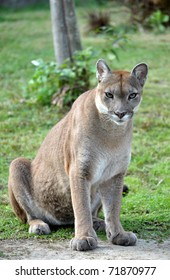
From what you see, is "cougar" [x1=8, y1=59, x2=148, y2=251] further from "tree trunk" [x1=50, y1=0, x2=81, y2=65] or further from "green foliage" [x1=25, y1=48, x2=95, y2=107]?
"tree trunk" [x1=50, y1=0, x2=81, y2=65]

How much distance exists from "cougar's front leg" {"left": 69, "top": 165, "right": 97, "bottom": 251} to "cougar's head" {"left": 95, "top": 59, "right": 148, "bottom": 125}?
0.62 meters

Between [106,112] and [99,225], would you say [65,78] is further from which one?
[106,112]

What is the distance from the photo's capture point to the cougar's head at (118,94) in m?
6.23

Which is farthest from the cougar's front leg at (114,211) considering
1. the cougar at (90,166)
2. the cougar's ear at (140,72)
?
the cougar's ear at (140,72)

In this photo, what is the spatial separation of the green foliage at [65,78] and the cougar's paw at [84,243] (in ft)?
18.3

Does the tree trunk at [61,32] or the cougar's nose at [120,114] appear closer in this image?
the cougar's nose at [120,114]

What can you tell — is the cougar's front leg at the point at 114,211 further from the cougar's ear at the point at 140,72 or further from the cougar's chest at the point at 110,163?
the cougar's ear at the point at 140,72

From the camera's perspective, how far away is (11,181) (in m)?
7.22

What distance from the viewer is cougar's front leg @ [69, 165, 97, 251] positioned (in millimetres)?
6219

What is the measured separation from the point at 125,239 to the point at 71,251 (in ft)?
1.73

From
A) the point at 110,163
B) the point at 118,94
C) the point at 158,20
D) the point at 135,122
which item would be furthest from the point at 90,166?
the point at 158,20

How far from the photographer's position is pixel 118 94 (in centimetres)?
627

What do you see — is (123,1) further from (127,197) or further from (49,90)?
(127,197)

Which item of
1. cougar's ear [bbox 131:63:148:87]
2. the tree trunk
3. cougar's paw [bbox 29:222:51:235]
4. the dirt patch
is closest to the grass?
cougar's paw [bbox 29:222:51:235]
